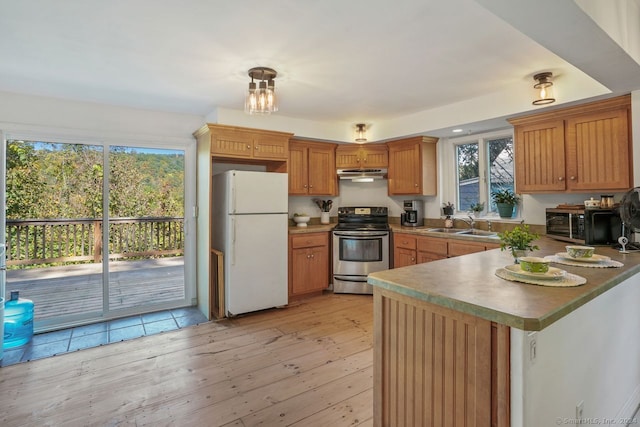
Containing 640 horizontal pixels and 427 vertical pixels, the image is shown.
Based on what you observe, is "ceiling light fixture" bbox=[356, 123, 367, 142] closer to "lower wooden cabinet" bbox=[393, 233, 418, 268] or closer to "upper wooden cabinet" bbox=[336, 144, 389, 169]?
"upper wooden cabinet" bbox=[336, 144, 389, 169]

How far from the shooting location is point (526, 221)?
3666 mm

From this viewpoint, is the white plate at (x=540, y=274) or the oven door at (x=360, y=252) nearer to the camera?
the white plate at (x=540, y=274)

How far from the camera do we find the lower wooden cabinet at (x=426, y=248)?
11.6 feet

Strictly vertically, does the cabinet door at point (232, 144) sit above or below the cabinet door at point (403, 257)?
above

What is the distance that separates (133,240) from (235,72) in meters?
2.46

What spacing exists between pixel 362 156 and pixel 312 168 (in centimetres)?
76

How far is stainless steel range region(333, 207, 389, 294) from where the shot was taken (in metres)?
4.38

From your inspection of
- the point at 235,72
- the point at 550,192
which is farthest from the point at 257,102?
the point at 550,192

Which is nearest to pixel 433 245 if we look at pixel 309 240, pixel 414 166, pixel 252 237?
pixel 414 166

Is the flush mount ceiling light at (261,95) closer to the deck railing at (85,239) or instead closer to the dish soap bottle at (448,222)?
the deck railing at (85,239)

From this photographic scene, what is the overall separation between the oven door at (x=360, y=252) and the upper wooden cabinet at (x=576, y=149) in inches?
68.3

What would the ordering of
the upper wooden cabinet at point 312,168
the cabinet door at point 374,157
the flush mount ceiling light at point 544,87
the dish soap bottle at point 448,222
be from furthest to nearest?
the cabinet door at point 374,157
the upper wooden cabinet at point 312,168
the dish soap bottle at point 448,222
the flush mount ceiling light at point 544,87

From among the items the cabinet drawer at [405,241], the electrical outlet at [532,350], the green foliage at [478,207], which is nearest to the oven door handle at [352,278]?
the cabinet drawer at [405,241]

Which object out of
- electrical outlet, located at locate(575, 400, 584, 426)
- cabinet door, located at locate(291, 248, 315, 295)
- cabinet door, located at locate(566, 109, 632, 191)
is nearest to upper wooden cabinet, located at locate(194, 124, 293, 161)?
cabinet door, located at locate(291, 248, 315, 295)
